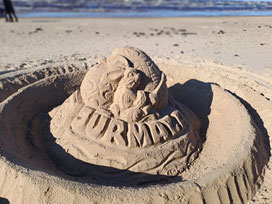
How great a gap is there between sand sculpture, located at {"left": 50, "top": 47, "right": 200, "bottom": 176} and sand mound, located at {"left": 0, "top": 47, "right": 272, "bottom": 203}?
148 mm

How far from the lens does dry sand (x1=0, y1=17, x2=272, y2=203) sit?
7.83 feet

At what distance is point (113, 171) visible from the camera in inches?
123

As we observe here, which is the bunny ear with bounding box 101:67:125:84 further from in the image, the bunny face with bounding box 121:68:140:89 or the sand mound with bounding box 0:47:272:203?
the sand mound with bounding box 0:47:272:203


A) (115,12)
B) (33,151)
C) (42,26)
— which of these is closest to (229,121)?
(33,151)

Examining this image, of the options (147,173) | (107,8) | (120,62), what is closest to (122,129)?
(147,173)

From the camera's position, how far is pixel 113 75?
341 centimetres

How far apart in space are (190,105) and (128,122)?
1.98 metres

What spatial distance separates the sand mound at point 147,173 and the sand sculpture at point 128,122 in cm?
15

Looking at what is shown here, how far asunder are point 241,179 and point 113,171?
1570 millimetres

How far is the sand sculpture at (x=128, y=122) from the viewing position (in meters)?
3.18

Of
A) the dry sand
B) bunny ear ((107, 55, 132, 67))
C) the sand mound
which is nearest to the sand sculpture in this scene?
bunny ear ((107, 55, 132, 67))

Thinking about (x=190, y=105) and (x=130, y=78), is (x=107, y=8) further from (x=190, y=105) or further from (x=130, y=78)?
(x=130, y=78)

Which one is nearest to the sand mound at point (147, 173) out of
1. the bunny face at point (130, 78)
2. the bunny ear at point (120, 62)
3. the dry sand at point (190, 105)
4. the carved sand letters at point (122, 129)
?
the dry sand at point (190, 105)

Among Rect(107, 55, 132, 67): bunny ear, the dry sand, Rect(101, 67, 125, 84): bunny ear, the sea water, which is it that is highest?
Rect(107, 55, 132, 67): bunny ear
